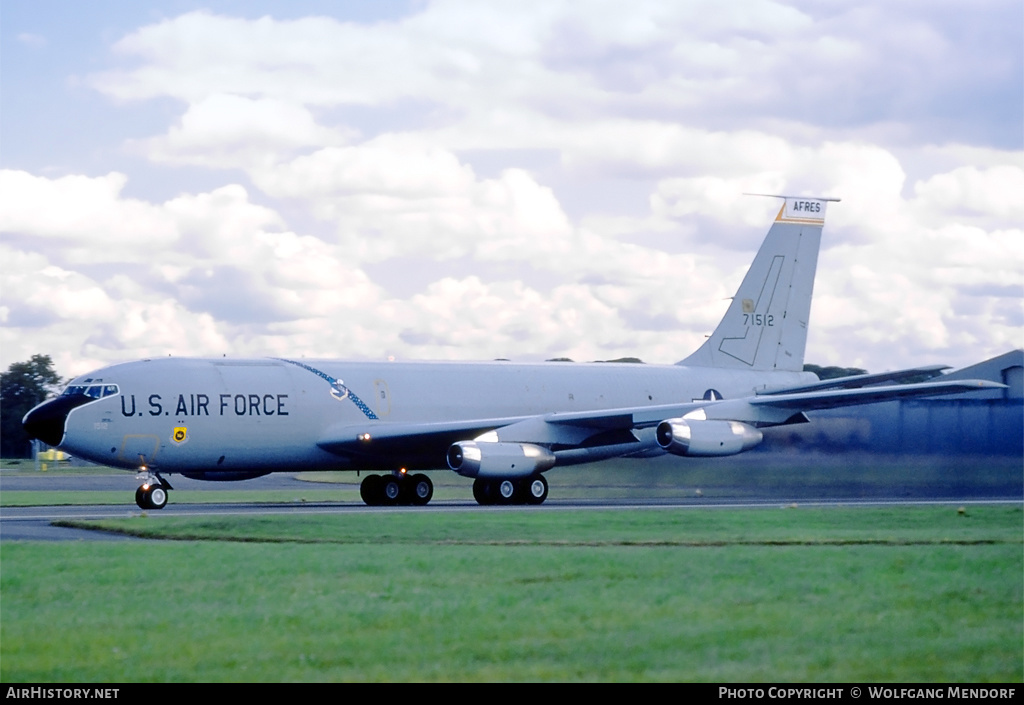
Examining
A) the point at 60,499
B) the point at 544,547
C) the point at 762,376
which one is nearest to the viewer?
the point at 544,547

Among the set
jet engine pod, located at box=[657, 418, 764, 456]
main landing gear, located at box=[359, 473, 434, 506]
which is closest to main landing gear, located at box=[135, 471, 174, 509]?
main landing gear, located at box=[359, 473, 434, 506]

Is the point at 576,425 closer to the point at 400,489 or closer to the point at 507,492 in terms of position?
the point at 507,492

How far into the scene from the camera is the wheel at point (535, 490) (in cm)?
3338

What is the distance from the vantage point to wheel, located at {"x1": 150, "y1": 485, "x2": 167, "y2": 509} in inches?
1168

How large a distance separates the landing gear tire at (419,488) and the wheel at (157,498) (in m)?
7.44

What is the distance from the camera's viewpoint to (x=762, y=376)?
138 ft

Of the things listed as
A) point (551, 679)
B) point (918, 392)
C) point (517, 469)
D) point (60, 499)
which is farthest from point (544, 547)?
point (60, 499)

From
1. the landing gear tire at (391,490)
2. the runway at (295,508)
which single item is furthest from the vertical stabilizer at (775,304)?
the landing gear tire at (391,490)

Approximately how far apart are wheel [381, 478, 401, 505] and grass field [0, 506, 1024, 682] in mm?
15707

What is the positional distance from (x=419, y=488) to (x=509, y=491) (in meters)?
3.33

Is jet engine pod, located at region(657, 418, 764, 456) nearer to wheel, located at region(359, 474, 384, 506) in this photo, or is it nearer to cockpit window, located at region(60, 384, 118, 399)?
wheel, located at region(359, 474, 384, 506)

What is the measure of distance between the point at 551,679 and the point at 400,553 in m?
7.70
